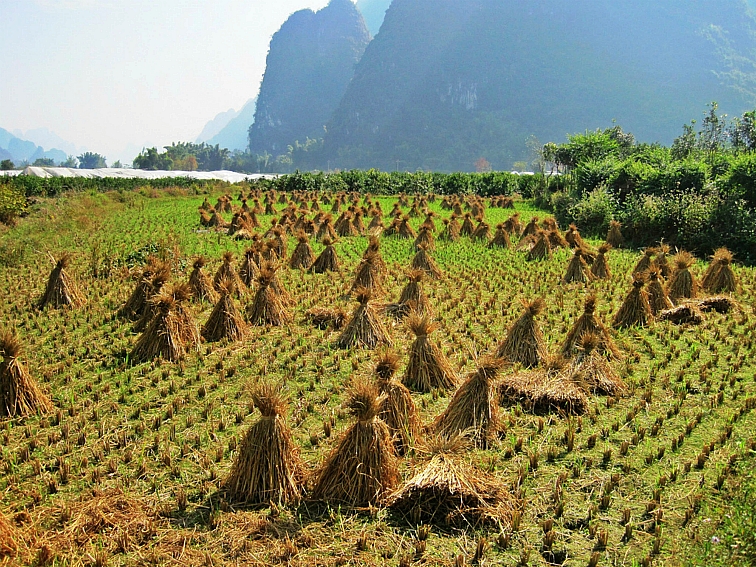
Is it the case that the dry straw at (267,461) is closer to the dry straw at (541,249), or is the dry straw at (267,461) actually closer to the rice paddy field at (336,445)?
the rice paddy field at (336,445)

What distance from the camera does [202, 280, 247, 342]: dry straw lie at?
300 inches

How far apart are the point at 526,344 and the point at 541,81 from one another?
12085 cm

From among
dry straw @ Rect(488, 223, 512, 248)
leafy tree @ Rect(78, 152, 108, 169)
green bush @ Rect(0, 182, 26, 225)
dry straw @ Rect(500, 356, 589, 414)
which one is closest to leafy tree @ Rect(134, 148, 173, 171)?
leafy tree @ Rect(78, 152, 108, 169)

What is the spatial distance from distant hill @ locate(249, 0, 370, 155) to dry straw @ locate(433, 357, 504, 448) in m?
158

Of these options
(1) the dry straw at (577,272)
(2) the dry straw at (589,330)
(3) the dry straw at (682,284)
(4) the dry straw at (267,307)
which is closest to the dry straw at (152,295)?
(4) the dry straw at (267,307)

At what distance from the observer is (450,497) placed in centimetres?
393

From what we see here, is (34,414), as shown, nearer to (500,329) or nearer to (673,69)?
(500,329)

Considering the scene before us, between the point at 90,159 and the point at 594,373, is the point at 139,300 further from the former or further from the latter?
the point at 90,159

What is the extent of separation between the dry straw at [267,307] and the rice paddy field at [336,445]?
0.20 m

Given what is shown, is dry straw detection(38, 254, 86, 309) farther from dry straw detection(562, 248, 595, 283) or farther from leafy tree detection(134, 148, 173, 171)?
leafy tree detection(134, 148, 173, 171)

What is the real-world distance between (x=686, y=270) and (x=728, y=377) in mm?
3681

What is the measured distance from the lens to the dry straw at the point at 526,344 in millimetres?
6602

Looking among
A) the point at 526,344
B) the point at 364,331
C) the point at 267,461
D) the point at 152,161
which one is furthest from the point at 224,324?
the point at 152,161

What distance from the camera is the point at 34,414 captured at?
5.48 metres
